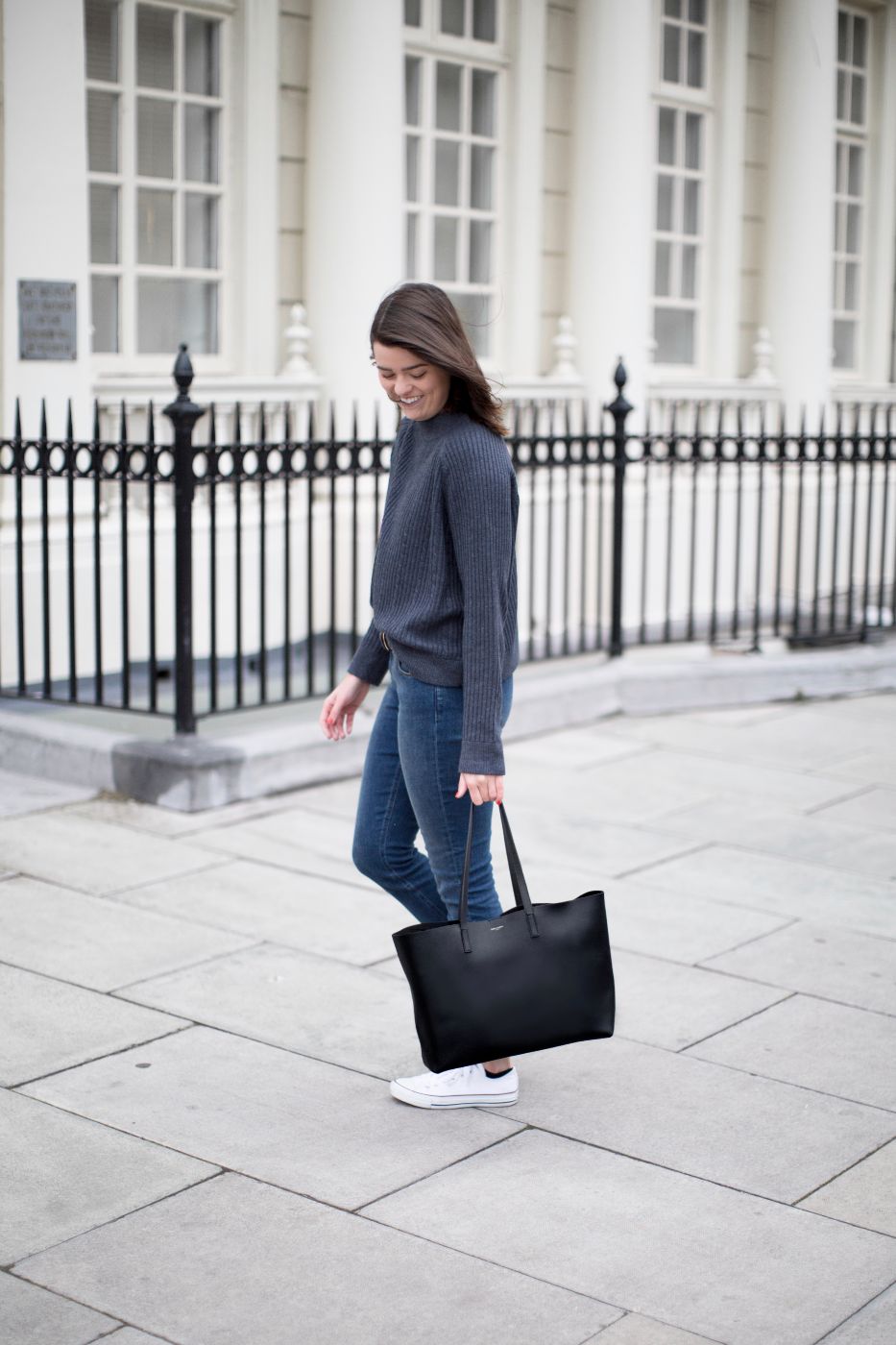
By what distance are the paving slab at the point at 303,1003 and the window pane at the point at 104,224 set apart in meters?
4.98

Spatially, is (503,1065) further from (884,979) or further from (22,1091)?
(884,979)

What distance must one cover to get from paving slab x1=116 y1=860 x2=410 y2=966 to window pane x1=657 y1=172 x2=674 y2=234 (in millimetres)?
7514

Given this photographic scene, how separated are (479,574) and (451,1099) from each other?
1.31 m

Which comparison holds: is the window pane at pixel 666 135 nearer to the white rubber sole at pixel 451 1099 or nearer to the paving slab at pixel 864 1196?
the white rubber sole at pixel 451 1099

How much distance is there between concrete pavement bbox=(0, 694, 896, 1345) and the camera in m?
3.30

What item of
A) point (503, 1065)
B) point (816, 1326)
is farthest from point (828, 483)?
point (816, 1326)

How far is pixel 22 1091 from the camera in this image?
4207 mm

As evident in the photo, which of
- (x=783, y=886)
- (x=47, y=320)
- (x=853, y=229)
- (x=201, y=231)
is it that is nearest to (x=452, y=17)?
(x=201, y=231)

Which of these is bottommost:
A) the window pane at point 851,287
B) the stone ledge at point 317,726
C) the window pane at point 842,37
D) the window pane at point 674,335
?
the stone ledge at point 317,726

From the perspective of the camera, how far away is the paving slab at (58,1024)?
440 centimetres

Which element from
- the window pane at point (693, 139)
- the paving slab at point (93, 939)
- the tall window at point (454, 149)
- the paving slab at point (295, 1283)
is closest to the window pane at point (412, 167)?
the tall window at point (454, 149)

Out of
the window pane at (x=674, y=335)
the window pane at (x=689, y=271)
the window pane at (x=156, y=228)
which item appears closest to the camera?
the window pane at (x=156, y=228)

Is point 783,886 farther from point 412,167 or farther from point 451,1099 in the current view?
point 412,167

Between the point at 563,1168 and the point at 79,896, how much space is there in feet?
7.93
